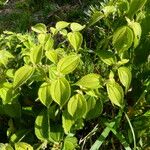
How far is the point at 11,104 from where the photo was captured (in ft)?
7.23

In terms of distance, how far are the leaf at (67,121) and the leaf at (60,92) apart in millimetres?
180

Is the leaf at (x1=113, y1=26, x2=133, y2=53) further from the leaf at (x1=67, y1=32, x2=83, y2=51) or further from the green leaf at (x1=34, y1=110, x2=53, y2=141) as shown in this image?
the green leaf at (x1=34, y1=110, x2=53, y2=141)

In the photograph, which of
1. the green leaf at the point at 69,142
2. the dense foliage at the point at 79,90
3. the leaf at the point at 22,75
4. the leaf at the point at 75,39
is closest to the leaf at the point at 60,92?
the dense foliage at the point at 79,90

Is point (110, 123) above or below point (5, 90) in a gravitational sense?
below

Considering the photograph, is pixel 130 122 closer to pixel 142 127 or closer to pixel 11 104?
pixel 142 127

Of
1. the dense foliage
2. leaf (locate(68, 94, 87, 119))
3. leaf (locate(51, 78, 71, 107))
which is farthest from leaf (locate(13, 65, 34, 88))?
leaf (locate(68, 94, 87, 119))

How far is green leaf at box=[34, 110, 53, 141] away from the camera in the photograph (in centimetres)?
212

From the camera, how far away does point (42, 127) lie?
2127 millimetres

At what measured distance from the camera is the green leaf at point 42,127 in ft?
6.94

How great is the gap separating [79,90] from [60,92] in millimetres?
151

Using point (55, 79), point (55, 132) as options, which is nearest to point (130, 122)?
point (55, 132)

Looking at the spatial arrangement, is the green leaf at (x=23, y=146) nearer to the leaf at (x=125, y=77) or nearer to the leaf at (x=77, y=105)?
the leaf at (x=77, y=105)

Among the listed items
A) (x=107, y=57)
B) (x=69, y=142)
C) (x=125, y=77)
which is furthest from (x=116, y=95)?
(x=69, y=142)

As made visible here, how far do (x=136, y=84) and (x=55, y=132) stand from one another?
0.54 m
